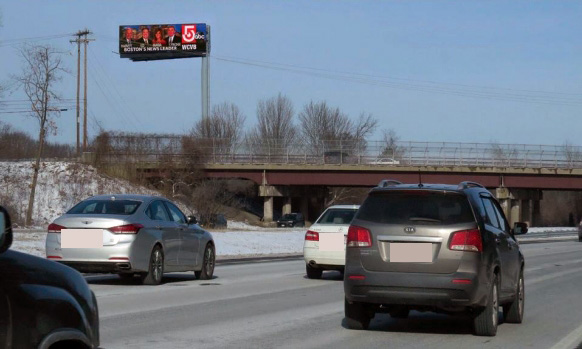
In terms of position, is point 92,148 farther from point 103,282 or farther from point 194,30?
point 103,282

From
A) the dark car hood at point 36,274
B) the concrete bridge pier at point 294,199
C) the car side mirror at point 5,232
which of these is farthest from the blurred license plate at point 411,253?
the concrete bridge pier at point 294,199

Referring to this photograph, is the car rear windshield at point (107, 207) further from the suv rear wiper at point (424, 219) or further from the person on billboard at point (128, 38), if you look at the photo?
the person on billboard at point (128, 38)

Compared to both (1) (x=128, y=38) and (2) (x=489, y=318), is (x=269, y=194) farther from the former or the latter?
(2) (x=489, y=318)

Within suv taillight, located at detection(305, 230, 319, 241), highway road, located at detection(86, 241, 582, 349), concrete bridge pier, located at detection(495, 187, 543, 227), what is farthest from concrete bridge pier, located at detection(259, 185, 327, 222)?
highway road, located at detection(86, 241, 582, 349)

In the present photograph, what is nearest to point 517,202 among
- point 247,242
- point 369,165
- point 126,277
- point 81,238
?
point 369,165

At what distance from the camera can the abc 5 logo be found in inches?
3521

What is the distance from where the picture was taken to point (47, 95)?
162 feet

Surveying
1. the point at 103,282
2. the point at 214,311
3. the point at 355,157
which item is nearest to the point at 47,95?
the point at 355,157

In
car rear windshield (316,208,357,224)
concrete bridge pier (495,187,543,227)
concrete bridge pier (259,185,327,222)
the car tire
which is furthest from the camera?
concrete bridge pier (259,185,327,222)

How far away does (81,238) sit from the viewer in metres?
15.3

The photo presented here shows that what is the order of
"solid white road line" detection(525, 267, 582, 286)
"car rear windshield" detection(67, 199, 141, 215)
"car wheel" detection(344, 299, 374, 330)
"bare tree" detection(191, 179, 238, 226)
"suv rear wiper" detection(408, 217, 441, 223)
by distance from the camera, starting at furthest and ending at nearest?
"bare tree" detection(191, 179, 238, 226) → "solid white road line" detection(525, 267, 582, 286) → "car rear windshield" detection(67, 199, 141, 215) → "car wheel" detection(344, 299, 374, 330) → "suv rear wiper" detection(408, 217, 441, 223)

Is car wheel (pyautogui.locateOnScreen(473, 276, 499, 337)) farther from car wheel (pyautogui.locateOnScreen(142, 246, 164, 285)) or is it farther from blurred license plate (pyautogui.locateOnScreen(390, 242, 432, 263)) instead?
car wheel (pyautogui.locateOnScreen(142, 246, 164, 285))

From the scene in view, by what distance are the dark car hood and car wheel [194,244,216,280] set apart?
1297 centimetres

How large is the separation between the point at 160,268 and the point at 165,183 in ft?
161
